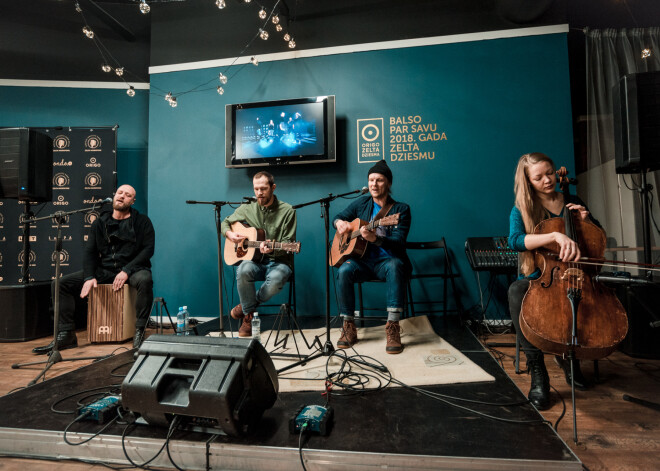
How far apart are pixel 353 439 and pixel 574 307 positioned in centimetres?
102

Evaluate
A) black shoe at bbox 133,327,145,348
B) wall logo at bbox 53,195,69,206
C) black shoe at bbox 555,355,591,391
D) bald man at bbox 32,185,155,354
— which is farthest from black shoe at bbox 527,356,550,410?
wall logo at bbox 53,195,69,206

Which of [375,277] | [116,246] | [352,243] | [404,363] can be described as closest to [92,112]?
[116,246]

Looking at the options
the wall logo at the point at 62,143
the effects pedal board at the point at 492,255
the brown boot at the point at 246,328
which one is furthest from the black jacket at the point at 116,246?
the effects pedal board at the point at 492,255

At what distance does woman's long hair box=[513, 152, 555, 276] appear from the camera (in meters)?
1.75

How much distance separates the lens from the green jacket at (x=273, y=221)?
311 centimetres

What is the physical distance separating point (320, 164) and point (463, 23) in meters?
2.17

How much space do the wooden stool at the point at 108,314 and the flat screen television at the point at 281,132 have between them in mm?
1794

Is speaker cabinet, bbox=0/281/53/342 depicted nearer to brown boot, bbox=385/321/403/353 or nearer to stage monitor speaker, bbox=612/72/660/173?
brown boot, bbox=385/321/403/353

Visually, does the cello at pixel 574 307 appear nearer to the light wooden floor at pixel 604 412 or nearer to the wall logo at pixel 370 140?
the light wooden floor at pixel 604 412

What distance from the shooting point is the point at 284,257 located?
313 centimetres

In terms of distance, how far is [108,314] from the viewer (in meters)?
3.06

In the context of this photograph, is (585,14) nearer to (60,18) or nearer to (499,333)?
(499,333)

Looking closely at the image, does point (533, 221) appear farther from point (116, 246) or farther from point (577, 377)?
point (116, 246)

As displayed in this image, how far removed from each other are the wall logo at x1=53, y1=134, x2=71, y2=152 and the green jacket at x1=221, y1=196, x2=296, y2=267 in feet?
8.77
